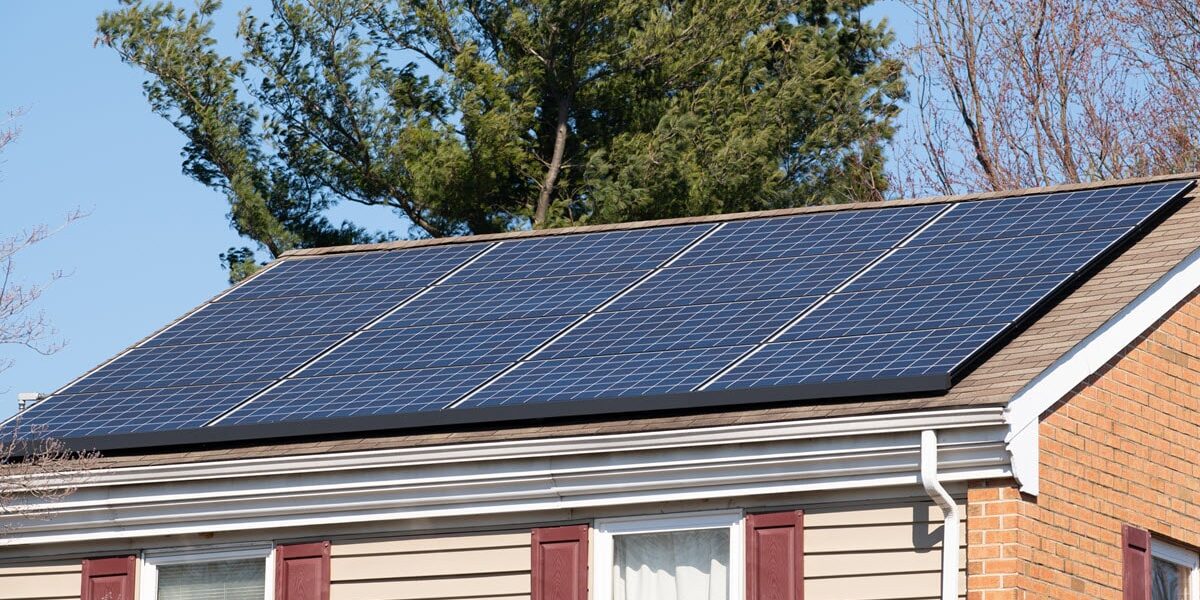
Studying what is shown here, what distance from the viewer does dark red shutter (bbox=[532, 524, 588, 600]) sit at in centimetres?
1387

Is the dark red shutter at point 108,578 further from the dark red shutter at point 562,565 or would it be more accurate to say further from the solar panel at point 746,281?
the solar panel at point 746,281

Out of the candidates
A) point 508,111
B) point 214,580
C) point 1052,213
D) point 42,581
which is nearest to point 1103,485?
point 1052,213

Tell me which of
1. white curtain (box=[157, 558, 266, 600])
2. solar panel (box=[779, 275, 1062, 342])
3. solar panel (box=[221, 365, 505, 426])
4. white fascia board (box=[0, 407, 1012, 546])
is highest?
solar panel (box=[779, 275, 1062, 342])

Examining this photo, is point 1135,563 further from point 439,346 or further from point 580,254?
point 580,254

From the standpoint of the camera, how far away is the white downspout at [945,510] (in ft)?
41.2

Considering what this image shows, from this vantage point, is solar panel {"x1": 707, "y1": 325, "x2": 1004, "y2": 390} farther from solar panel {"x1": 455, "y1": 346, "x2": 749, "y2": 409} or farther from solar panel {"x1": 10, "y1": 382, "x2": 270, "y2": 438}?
solar panel {"x1": 10, "y1": 382, "x2": 270, "y2": 438}

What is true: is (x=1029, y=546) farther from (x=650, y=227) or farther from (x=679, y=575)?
(x=650, y=227)

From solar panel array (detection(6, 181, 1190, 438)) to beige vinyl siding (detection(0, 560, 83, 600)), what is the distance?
100 cm

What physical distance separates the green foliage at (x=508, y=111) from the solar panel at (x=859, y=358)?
59.4 ft

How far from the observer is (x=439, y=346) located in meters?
16.0

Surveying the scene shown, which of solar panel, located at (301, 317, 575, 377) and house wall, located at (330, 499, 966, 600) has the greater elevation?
solar panel, located at (301, 317, 575, 377)

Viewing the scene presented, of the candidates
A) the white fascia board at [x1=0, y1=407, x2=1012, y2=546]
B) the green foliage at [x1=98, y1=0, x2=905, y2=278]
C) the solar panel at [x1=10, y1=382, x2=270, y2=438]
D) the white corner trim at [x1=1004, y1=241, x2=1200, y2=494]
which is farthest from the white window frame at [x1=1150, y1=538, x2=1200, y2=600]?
the green foliage at [x1=98, y1=0, x2=905, y2=278]

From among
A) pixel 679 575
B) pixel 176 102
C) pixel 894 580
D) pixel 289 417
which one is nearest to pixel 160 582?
pixel 289 417

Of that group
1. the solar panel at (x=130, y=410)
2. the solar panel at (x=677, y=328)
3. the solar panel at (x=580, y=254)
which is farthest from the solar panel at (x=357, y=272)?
the solar panel at (x=677, y=328)
